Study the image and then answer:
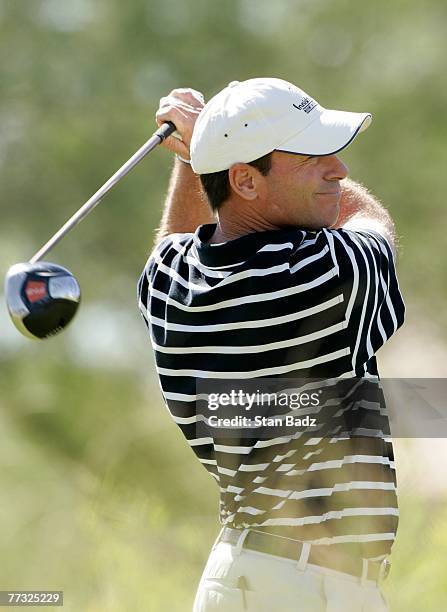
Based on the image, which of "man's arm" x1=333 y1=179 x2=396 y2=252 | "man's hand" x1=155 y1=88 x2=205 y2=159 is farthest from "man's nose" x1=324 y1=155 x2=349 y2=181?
"man's hand" x1=155 y1=88 x2=205 y2=159

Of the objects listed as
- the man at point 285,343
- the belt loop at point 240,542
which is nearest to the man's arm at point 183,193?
the man at point 285,343

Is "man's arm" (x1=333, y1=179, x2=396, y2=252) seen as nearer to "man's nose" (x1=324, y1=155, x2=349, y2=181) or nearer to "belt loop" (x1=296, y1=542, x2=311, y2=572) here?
"man's nose" (x1=324, y1=155, x2=349, y2=181)

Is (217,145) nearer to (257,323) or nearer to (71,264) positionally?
(257,323)

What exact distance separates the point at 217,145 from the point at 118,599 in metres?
1.43

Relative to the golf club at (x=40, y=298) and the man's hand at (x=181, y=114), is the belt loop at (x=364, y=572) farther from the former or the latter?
the man's hand at (x=181, y=114)

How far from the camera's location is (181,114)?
8.16 ft

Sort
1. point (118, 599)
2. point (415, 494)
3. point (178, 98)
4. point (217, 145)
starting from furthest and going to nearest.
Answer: point (415, 494) → point (118, 599) → point (178, 98) → point (217, 145)

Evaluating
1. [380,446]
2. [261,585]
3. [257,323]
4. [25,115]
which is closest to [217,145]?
[257,323]

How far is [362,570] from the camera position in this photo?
2.10m

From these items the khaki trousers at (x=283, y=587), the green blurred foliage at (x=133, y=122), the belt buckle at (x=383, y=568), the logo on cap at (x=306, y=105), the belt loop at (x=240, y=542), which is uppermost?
the green blurred foliage at (x=133, y=122)

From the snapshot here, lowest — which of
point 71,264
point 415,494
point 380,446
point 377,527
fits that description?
point 377,527

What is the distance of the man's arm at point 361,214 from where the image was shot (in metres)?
2.24

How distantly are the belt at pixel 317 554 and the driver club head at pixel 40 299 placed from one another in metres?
0.53

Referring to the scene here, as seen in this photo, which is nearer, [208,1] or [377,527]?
[377,527]
